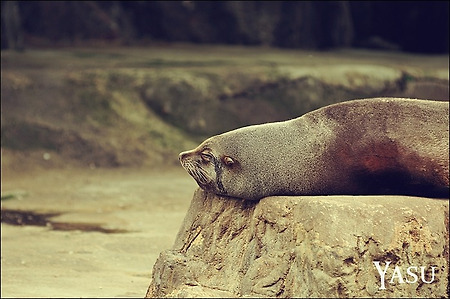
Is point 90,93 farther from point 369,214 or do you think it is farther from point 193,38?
point 369,214

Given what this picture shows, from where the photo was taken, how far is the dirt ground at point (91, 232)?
7.45m

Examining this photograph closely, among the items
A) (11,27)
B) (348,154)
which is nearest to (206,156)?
(348,154)

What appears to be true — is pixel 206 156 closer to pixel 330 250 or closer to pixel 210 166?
pixel 210 166

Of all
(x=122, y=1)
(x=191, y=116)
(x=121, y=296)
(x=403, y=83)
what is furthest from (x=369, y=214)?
(x=122, y=1)

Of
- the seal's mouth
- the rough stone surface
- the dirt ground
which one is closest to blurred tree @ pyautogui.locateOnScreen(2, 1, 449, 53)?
the dirt ground

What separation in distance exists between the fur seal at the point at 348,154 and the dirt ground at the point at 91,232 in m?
2.19

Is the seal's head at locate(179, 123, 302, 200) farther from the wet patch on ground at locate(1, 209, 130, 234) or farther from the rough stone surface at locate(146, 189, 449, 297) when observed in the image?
the wet patch on ground at locate(1, 209, 130, 234)

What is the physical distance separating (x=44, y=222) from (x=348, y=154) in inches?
189

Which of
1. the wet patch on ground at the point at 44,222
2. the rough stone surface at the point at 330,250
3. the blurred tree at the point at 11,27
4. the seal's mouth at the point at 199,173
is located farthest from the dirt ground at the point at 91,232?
the blurred tree at the point at 11,27

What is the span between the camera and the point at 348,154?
5.12 m

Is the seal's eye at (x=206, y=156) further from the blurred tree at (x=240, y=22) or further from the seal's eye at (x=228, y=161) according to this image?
the blurred tree at (x=240, y=22)

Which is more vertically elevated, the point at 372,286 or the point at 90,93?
the point at 90,93

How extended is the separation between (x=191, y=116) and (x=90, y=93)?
1.20 m

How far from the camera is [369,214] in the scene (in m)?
4.66
